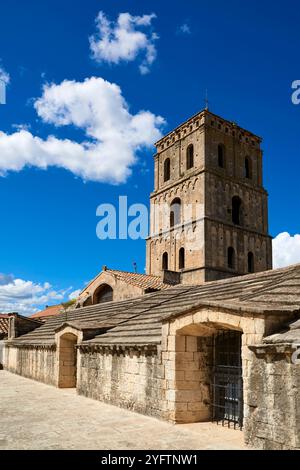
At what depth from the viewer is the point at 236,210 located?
121 feet

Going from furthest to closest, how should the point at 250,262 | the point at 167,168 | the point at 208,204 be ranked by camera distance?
1. the point at 167,168
2. the point at 250,262
3. the point at 208,204

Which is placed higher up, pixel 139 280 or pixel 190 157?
pixel 190 157

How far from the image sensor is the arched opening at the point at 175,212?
36.4 meters

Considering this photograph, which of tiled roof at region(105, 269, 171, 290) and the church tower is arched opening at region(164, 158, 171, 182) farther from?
tiled roof at region(105, 269, 171, 290)

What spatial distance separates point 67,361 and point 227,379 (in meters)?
9.42

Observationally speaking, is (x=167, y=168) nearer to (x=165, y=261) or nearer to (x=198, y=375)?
(x=165, y=261)

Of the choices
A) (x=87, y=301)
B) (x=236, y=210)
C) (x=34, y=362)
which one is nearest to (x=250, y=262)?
(x=236, y=210)

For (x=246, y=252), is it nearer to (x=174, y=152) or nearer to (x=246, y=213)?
(x=246, y=213)

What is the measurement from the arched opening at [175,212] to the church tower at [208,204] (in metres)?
0.09

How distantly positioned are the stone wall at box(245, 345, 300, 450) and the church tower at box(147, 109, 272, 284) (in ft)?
80.6

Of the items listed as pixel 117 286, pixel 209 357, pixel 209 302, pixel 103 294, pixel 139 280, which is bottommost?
pixel 209 357

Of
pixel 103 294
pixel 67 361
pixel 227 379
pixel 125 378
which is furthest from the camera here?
pixel 103 294

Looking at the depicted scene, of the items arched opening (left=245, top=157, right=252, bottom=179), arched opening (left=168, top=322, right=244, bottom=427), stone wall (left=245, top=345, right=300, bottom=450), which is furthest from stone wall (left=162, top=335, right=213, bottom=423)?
arched opening (left=245, top=157, right=252, bottom=179)
